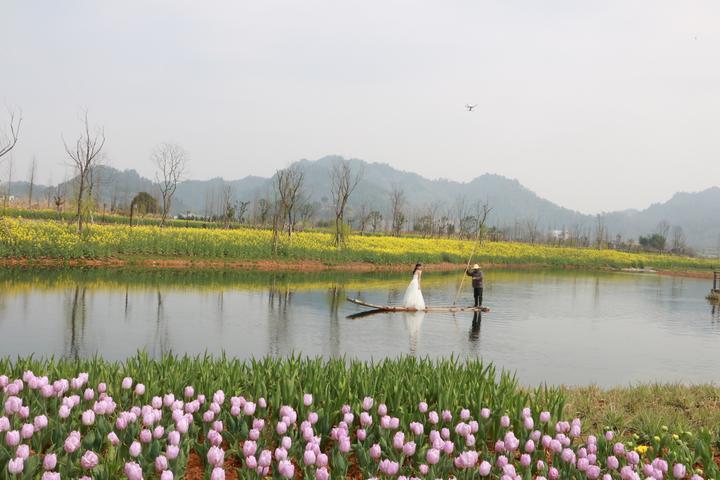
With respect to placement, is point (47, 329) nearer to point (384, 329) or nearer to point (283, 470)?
point (384, 329)

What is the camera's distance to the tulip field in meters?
4.41

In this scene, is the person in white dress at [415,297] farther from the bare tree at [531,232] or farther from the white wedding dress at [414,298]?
the bare tree at [531,232]

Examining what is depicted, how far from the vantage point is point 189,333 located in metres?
13.7

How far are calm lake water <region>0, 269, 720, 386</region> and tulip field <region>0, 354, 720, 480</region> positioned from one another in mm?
2508

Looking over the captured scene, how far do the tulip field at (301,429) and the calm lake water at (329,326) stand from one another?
8.23 feet

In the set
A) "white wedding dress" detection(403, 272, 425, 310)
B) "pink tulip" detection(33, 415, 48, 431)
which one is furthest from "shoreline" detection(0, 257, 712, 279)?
"pink tulip" detection(33, 415, 48, 431)

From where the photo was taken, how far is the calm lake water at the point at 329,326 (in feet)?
40.3

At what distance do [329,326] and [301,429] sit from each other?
10819mm

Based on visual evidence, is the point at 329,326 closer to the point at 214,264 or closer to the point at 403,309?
the point at 403,309

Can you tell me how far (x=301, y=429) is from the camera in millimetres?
5066

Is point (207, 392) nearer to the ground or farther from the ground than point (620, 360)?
farther from the ground

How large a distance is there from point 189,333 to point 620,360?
9.88 meters

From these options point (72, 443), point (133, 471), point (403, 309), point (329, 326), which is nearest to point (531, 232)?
Answer: point (403, 309)

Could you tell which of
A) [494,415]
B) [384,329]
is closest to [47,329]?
[384,329]
